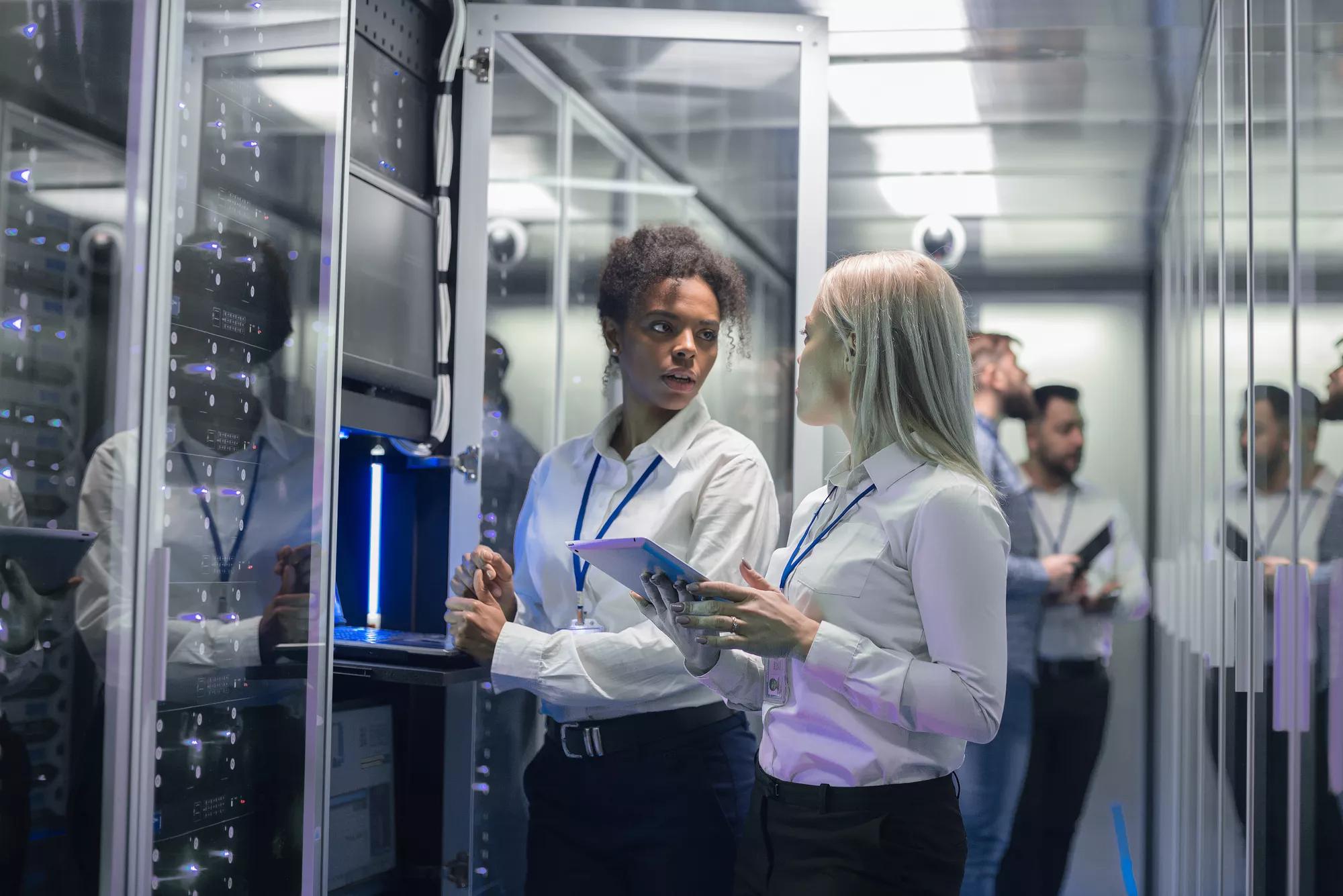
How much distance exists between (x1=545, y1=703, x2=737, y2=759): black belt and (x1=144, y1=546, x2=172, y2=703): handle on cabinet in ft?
2.58

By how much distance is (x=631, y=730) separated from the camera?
235cm

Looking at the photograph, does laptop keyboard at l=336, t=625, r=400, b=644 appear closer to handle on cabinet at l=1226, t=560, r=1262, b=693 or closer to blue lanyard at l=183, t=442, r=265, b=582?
blue lanyard at l=183, t=442, r=265, b=582

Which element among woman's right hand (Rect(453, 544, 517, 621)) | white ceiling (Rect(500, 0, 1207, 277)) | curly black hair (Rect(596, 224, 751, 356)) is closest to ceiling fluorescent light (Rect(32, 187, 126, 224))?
woman's right hand (Rect(453, 544, 517, 621))

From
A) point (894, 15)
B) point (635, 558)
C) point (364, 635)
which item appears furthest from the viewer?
point (894, 15)

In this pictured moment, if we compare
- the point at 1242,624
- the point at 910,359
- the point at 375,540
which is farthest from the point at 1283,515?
the point at 375,540

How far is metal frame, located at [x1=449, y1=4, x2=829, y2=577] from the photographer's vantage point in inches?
127

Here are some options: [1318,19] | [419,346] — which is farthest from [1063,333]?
[1318,19]

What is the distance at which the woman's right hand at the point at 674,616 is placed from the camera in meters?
1.84

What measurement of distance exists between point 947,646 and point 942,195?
128 inches

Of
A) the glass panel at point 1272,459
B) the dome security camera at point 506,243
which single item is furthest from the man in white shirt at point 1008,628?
the glass panel at point 1272,459

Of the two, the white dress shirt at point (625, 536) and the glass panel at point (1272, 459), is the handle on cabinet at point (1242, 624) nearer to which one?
the glass panel at point (1272, 459)

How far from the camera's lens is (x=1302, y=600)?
195 centimetres

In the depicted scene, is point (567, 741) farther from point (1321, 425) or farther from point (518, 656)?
point (1321, 425)

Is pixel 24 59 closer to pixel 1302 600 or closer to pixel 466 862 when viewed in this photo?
pixel 1302 600
